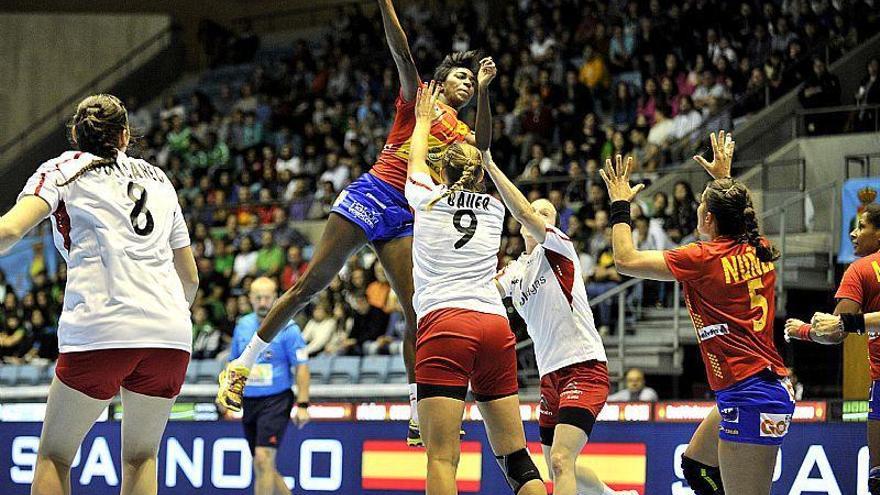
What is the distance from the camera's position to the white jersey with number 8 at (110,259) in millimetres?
5219

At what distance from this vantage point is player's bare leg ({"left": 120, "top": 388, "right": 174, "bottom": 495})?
5.37m

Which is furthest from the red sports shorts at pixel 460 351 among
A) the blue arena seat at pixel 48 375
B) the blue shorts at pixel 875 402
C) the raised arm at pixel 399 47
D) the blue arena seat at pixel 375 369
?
the blue arena seat at pixel 48 375

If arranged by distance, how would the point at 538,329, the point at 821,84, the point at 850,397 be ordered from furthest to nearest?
the point at 821,84
the point at 850,397
the point at 538,329

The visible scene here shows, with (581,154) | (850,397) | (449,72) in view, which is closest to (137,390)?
(449,72)

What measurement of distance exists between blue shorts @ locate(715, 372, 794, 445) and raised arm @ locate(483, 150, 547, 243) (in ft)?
4.98

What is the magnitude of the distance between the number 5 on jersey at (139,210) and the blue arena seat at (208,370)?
953 cm

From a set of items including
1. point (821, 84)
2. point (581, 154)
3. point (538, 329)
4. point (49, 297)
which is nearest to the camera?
point (538, 329)

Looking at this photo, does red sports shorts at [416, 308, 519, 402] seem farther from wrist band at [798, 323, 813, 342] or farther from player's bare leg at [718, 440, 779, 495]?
wrist band at [798, 323, 813, 342]

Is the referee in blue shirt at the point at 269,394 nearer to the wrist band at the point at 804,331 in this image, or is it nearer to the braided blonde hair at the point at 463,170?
the braided blonde hair at the point at 463,170

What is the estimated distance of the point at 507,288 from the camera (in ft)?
25.2

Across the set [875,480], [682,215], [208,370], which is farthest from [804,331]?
[208,370]

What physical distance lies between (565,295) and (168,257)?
2778 mm

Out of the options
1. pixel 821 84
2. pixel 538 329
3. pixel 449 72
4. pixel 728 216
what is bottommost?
pixel 538 329

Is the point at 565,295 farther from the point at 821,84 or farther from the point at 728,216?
the point at 821,84
